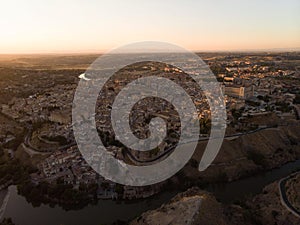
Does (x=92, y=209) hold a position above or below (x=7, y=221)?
below

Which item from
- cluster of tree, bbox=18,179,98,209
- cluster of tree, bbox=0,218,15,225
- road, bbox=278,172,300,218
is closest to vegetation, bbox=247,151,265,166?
road, bbox=278,172,300,218

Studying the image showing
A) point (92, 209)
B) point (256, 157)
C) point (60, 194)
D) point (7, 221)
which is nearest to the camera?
point (7, 221)

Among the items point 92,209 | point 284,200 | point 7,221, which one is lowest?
Answer: point 92,209

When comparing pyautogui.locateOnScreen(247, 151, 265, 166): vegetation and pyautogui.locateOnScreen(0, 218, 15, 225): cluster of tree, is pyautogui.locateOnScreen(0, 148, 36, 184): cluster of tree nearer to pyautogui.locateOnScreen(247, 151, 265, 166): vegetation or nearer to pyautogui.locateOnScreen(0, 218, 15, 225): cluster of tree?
pyautogui.locateOnScreen(0, 218, 15, 225): cluster of tree

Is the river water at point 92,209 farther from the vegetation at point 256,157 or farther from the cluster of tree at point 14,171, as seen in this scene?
the vegetation at point 256,157

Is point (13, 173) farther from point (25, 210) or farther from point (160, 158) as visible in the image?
point (160, 158)

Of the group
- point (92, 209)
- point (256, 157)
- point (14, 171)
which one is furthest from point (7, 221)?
point (256, 157)

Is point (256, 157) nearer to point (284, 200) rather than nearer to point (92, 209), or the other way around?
point (284, 200)

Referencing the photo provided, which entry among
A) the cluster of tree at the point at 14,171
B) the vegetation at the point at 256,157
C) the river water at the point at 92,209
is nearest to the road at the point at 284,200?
the river water at the point at 92,209

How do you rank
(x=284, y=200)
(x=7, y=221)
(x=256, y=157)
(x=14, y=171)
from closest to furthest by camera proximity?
(x=7, y=221)
(x=284, y=200)
(x=14, y=171)
(x=256, y=157)

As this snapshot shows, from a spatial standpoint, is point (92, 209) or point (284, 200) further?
point (92, 209)
